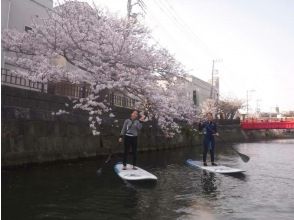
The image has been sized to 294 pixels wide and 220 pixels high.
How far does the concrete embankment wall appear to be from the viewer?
46.4 ft

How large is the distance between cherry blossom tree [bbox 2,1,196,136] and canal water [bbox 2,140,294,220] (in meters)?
4.49

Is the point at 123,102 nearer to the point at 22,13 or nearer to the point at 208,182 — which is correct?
the point at 22,13

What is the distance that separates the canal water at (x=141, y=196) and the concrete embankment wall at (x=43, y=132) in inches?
45.2

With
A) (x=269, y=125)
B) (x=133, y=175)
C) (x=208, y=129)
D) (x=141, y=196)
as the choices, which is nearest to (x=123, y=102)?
(x=208, y=129)

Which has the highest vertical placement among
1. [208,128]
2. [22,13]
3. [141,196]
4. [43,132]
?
[22,13]

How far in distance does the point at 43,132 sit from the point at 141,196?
753 cm

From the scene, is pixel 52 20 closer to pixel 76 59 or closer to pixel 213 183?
pixel 76 59

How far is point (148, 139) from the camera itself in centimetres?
2611

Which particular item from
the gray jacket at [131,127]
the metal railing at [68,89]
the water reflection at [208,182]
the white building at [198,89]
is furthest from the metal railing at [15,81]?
the white building at [198,89]

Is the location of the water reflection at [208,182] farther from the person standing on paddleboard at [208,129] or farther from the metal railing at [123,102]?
the metal railing at [123,102]

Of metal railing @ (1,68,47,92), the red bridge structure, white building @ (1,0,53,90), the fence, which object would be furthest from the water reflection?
the red bridge structure

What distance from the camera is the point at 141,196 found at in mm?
9438

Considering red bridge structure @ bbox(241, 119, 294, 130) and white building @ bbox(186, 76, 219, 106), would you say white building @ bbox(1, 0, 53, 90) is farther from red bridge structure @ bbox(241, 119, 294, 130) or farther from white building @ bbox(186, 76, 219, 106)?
red bridge structure @ bbox(241, 119, 294, 130)

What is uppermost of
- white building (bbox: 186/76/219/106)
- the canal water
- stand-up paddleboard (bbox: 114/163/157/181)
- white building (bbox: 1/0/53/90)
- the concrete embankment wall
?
white building (bbox: 186/76/219/106)
